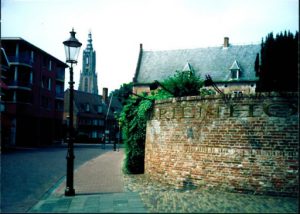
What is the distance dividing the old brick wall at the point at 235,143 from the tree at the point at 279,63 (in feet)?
5.04

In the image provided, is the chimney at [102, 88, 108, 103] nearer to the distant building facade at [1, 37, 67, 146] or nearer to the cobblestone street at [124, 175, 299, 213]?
the distant building facade at [1, 37, 67, 146]

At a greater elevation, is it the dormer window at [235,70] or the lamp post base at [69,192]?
the dormer window at [235,70]

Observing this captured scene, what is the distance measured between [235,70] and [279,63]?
32696 millimetres

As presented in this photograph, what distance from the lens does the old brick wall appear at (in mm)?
8211

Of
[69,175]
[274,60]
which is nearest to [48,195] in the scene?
[69,175]

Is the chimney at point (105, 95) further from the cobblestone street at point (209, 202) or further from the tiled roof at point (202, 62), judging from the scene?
the cobblestone street at point (209, 202)

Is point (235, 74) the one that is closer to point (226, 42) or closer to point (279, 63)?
point (226, 42)

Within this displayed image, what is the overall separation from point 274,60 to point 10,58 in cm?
3526

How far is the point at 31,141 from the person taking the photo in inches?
1612

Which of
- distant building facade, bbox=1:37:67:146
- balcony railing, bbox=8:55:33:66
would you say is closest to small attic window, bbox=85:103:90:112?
distant building facade, bbox=1:37:67:146

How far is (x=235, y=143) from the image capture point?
28.8 ft

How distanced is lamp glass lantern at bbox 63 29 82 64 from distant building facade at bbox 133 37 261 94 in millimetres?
30611

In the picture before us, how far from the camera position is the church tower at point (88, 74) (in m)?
110

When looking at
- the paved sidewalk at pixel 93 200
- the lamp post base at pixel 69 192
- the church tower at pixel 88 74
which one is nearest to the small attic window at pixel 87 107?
the church tower at pixel 88 74
